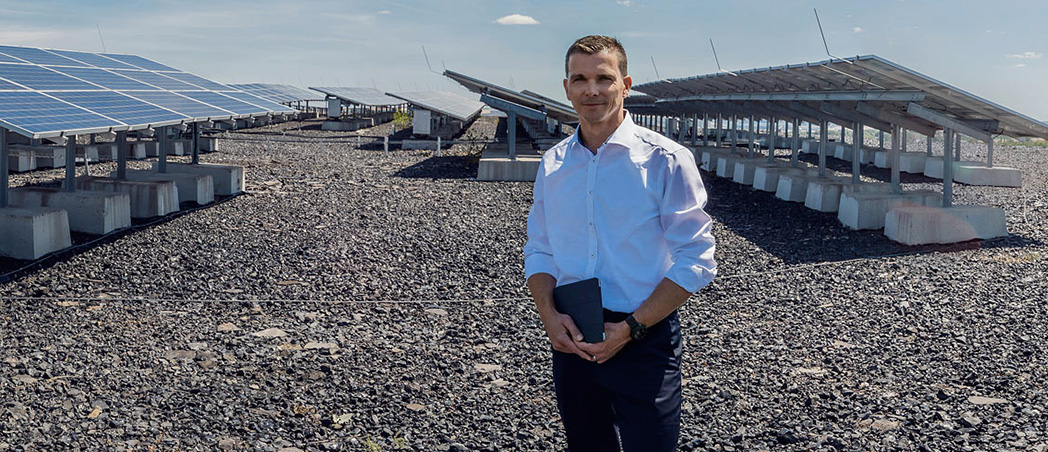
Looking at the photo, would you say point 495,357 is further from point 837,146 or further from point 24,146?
point 837,146

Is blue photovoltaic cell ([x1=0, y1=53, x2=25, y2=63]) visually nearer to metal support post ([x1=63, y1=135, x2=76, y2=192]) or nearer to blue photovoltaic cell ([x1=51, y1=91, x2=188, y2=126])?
blue photovoltaic cell ([x1=51, y1=91, x2=188, y2=126])

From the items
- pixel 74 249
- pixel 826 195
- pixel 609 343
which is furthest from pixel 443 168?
pixel 609 343

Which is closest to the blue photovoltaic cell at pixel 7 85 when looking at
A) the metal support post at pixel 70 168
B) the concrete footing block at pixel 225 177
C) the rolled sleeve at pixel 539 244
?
the metal support post at pixel 70 168

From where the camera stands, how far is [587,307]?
2701 mm

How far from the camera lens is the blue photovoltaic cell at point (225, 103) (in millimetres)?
19362

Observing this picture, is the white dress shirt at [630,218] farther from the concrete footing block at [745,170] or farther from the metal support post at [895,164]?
the concrete footing block at [745,170]

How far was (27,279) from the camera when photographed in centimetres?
997

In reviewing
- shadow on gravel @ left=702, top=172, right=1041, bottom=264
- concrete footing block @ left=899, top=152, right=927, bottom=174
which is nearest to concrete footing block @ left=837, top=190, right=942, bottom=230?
shadow on gravel @ left=702, top=172, right=1041, bottom=264

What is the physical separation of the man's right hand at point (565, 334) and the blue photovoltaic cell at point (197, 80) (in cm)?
2151

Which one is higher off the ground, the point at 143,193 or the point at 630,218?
the point at 630,218

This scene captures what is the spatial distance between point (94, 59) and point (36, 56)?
302 centimetres

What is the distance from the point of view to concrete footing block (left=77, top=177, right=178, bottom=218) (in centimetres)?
1477

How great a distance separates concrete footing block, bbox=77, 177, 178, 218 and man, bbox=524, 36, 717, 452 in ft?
44.1

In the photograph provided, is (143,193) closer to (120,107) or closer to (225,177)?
(120,107)
